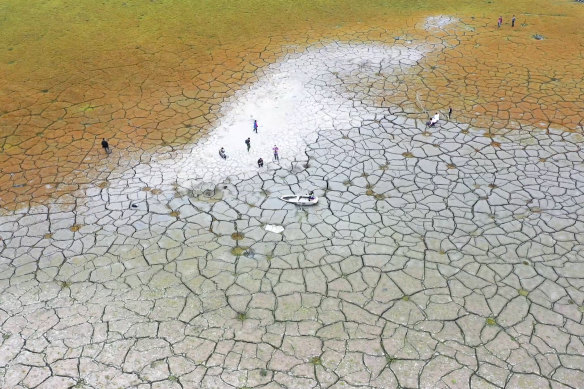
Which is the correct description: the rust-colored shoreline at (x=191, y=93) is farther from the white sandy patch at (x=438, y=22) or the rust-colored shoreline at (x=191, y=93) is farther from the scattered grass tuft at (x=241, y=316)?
the scattered grass tuft at (x=241, y=316)

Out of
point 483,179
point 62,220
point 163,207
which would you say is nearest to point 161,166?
point 163,207

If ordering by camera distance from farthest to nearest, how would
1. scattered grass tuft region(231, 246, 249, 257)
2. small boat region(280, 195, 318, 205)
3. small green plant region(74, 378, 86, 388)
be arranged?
small boat region(280, 195, 318, 205)
scattered grass tuft region(231, 246, 249, 257)
small green plant region(74, 378, 86, 388)

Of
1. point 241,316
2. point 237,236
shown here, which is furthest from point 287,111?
point 241,316

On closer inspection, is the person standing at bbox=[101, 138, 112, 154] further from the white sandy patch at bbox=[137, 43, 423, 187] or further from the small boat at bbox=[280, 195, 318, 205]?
the small boat at bbox=[280, 195, 318, 205]

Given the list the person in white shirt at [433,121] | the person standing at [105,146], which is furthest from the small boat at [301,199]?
the person standing at [105,146]

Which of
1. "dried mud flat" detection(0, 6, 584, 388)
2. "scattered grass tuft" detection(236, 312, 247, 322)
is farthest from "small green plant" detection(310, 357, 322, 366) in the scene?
"scattered grass tuft" detection(236, 312, 247, 322)

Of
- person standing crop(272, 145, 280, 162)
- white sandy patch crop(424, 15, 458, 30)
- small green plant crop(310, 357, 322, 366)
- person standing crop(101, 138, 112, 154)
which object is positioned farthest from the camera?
white sandy patch crop(424, 15, 458, 30)
